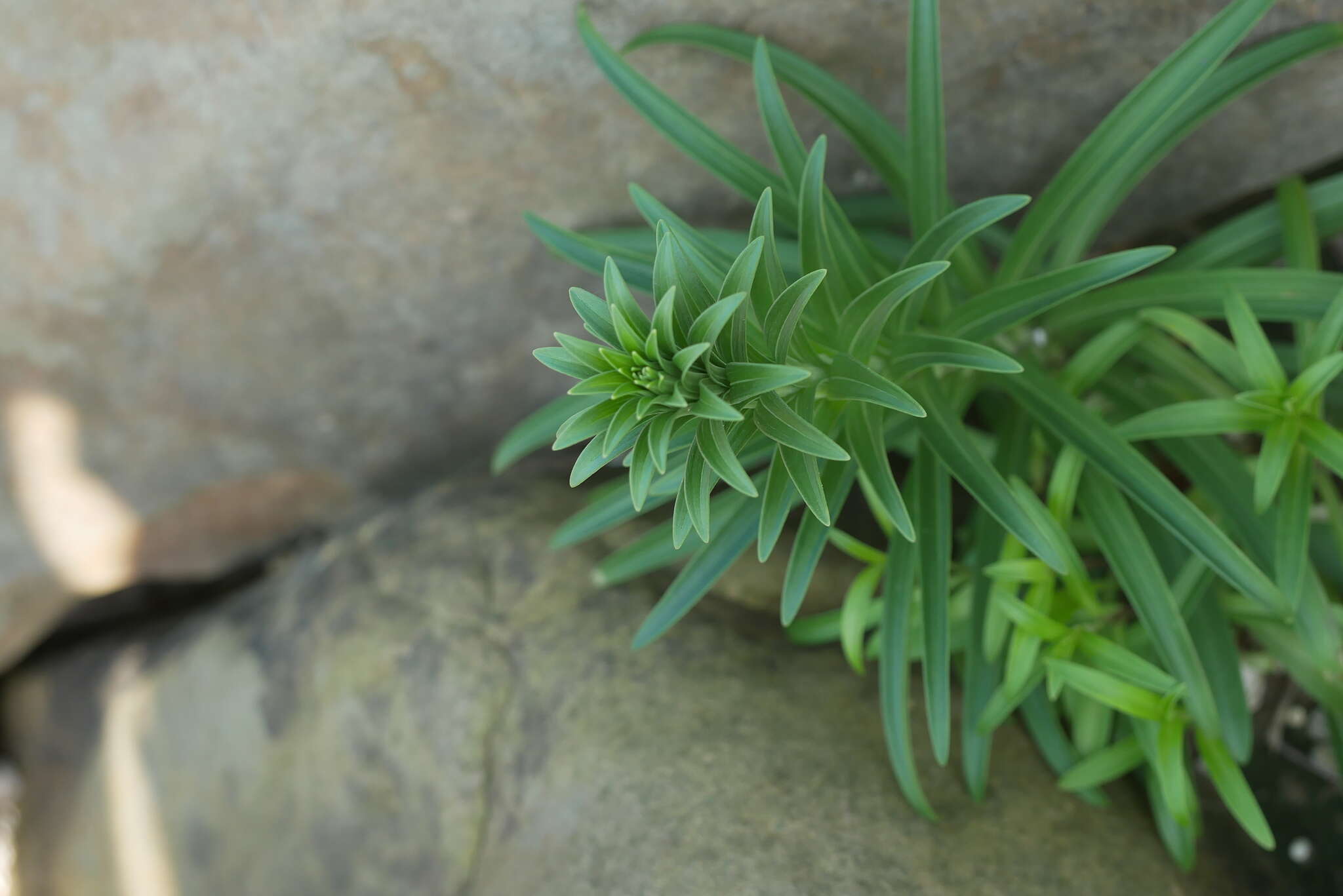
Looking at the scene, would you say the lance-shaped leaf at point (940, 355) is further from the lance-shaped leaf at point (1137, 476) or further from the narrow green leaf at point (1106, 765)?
the narrow green leaf at point (1106, 765)

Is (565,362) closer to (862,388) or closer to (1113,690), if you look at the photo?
(862,388)

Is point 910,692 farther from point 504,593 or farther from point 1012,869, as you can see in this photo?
point 504,593

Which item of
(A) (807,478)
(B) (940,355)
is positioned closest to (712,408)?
(A) (807,478)

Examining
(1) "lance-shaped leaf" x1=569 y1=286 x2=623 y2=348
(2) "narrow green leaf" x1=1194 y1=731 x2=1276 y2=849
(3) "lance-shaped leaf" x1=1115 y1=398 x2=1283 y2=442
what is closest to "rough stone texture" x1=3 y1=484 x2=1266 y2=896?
(2) "narrow green leaf" x1=1194 y1=731 x2=1276 y2=849

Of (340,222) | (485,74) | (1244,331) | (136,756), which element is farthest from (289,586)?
(1244,331)

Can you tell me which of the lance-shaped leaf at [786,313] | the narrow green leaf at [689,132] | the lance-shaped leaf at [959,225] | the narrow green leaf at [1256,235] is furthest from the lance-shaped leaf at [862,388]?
the narrow green leaf at [1256,235]

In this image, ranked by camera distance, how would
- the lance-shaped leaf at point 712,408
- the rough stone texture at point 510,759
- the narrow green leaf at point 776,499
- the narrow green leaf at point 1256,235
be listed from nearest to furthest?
the lance-shaped leaf at point 712,408, the narrow green leaf at point 776,499, the rough stone texture at point 510,759, the narrow green leaf at point 1256,235

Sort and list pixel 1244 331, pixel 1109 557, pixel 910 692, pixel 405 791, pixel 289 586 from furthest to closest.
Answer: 1. pixel 289 586
2. pixel 405 791
3. pixel 910 692
4. pixel 1109 557
5. pixel 1244 331
